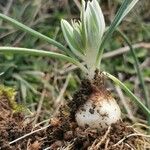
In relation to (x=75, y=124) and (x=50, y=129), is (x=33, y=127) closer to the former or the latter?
(x=50, y=129)

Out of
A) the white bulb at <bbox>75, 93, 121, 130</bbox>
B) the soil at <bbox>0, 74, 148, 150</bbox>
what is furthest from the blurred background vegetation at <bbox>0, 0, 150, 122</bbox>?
the white bulb at <bbox>75, 93, 121, 130</bbox>

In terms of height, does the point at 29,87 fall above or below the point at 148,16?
below

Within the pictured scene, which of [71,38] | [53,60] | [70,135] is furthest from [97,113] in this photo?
[53,60]

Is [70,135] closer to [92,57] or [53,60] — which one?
[92,57]

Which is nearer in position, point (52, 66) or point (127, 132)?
point (127, 132)

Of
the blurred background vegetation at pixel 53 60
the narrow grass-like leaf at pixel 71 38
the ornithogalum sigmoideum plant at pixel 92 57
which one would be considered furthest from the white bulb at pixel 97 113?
the blurred background vegetation at pixel 53 60

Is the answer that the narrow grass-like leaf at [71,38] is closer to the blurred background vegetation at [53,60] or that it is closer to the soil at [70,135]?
the soil at [70,135]

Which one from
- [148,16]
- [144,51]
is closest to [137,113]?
[144,51]

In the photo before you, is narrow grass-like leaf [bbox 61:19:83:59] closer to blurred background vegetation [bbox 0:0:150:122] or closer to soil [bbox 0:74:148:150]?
soil [bbox 0:74:148:150]
